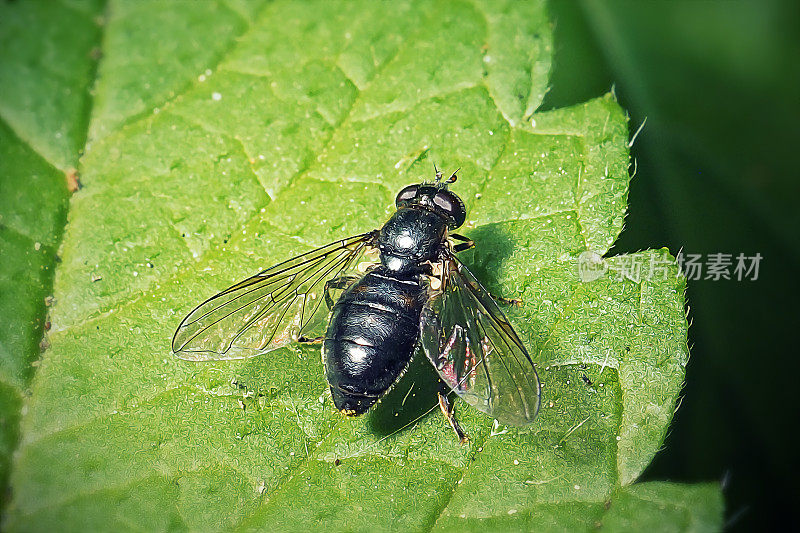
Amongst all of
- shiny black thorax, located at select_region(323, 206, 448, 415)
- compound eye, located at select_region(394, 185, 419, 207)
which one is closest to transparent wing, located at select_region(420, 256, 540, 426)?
shiny black thorax, located at select_region(323, 206, 448, 415)

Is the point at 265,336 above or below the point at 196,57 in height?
below

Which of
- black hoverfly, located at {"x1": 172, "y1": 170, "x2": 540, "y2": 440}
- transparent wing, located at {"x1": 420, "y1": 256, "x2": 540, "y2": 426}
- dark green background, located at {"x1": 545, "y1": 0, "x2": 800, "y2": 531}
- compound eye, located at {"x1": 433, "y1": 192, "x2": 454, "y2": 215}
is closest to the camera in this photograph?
transparent wing, located at {"x1": 420, "y1": 256, "x2": 540, "y2": 426}

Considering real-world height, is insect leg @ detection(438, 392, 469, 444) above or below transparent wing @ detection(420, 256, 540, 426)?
below

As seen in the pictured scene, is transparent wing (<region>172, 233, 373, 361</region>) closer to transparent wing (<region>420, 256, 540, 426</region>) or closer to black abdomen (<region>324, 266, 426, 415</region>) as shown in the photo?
black abdomen (<region>324, 266, 426, 415</region>)

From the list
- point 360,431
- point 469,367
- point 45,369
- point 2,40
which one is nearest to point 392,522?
point 360,431

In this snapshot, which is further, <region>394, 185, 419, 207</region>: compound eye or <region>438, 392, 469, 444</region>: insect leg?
<region>394, 185, 419, 207</region>: compound eye

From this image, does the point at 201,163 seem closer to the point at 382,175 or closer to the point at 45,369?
the point at 382,175

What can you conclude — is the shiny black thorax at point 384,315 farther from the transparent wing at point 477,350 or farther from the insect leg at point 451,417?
the insect leg at point 451,417
